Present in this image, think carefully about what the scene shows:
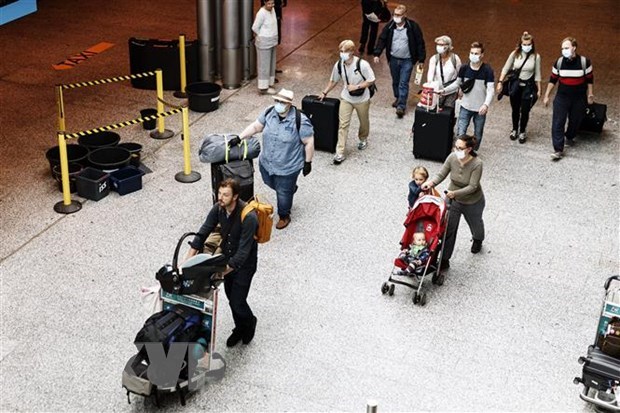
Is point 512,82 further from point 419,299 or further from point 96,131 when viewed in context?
point 96,131

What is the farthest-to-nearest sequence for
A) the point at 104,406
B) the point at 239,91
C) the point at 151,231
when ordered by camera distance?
the point at 239,91 < the point at 151,231 < the point at 104,406

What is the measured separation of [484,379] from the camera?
8539 millimetres

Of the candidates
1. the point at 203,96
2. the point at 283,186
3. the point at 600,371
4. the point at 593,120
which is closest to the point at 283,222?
the point at 283,186

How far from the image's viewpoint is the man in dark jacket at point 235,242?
8016mm

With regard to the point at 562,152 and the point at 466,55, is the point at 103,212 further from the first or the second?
the point at 466,55

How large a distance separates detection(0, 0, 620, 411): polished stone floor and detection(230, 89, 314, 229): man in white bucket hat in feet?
2.36

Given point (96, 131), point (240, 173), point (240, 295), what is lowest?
point (240, 295)

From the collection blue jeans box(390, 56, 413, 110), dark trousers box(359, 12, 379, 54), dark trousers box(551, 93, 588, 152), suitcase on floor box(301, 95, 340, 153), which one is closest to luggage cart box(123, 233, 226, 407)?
suitcase on floor box(301, 95, 340, 153)

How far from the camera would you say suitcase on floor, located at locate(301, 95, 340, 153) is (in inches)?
527

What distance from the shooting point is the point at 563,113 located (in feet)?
43.2

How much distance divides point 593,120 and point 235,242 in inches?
329

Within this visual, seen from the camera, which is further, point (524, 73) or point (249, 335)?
point (524, 73)

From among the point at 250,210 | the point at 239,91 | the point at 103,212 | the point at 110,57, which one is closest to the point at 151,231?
the point at 103,212

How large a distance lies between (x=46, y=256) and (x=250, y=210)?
3647 mm
